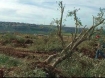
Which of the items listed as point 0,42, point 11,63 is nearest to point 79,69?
point 11,63

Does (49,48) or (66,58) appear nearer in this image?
(66,58)

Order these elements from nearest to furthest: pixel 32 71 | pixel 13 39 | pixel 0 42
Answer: pixel 32 71, pixel 0 42, pixel 13 39

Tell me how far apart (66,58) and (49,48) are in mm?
13847

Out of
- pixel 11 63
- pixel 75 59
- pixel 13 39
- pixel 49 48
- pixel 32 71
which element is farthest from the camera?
pixel 13 39

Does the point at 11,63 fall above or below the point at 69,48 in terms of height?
below

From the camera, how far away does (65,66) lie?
35.7 feet

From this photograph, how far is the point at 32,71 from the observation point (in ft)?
29.7

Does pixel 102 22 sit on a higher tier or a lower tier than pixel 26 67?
higher

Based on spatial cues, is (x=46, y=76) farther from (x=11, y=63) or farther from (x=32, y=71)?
(x=11, y=63)

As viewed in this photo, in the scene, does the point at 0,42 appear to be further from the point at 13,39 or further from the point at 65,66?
the point at 65,66

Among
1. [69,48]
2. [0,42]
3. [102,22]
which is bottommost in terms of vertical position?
[0,42]

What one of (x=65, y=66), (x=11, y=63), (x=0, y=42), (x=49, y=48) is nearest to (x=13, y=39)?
(x=0, y=42)

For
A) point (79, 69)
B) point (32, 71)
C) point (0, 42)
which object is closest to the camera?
point (32, 71)

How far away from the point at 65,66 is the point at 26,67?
6.55ft
